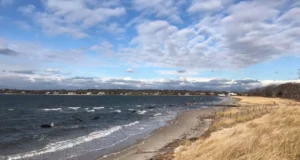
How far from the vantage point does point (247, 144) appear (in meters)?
10.8

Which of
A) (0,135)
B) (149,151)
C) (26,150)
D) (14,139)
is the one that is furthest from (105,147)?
(0,135)

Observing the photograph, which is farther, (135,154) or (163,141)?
(163,141)

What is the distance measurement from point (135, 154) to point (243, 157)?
12.2 metres

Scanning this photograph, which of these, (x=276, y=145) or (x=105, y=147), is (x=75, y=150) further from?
(x=276, y=145)

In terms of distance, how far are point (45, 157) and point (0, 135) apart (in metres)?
14.5

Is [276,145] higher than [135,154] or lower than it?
higher

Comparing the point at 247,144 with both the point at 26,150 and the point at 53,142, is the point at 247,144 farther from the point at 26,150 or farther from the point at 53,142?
the point at 53,142

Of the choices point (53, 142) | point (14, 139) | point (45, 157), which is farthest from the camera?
point (14, 139)

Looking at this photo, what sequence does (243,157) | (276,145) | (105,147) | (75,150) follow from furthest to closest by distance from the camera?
(105,147), (75,150), (276,145), (243,157)

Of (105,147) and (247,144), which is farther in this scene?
(105,147)

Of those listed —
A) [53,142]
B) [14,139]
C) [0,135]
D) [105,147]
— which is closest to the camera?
[105,147]

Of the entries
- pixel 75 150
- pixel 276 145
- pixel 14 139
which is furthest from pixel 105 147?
pixel 276 145

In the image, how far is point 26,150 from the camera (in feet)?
77.4

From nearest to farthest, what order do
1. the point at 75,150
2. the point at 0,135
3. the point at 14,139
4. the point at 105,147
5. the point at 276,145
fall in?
1. the point at 276,145
2. the point at 75,150
3. the point at 105,147
4. the point at 14,139
5. the point at 0,135
